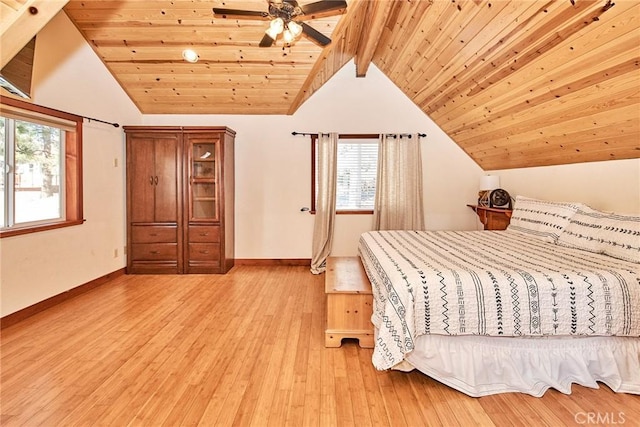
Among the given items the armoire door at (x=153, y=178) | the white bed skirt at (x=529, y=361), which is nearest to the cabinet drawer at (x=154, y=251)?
the armoire door at (x=153, y=178)

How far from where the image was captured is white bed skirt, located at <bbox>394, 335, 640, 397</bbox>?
6.52 feet

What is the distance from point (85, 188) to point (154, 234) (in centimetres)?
101

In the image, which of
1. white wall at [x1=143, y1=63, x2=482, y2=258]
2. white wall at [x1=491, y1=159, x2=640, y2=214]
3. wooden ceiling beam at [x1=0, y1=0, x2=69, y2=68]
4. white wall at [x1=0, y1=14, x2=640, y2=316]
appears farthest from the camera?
white wall at [x1=143, y1=63, x2=482, y2=258]

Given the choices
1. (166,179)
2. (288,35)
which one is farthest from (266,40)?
(166,179)

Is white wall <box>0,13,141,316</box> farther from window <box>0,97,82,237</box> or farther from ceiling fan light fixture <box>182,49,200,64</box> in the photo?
ceiling fan light fixture <box>182,49,200,64</box>

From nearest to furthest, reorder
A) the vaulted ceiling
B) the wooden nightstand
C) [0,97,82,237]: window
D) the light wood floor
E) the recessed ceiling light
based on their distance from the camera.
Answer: the light wood floor
the vaulted ceiling
[0,97,82,237]: window
the recessed ceiling light
the wooden nightstand

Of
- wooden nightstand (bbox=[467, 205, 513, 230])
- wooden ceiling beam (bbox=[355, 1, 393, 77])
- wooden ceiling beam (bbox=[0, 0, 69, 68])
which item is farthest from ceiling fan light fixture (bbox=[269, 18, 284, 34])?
wooden nightstand (bbox=[467, 205, 513, 230])

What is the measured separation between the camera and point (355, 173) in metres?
5.12

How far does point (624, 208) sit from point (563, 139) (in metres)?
0.78

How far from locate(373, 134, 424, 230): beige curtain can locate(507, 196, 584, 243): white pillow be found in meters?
1.41

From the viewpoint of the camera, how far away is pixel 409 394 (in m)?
1.95

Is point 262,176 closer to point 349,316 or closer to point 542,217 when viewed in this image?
point 349,316

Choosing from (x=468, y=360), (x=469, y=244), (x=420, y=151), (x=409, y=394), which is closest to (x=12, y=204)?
(x=409, y=394)

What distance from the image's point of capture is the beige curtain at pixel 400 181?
4.93 metres
